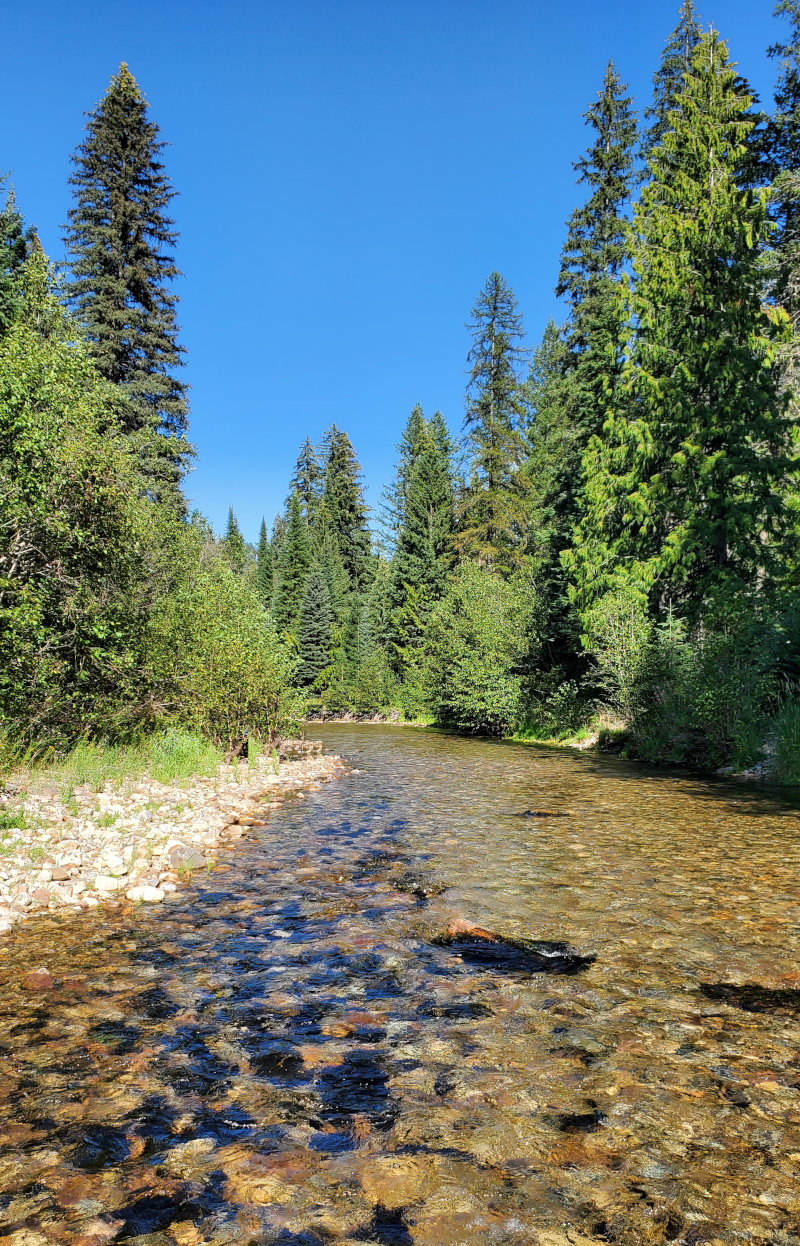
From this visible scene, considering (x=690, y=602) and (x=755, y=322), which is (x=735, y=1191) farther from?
A: (x=755, y=322)

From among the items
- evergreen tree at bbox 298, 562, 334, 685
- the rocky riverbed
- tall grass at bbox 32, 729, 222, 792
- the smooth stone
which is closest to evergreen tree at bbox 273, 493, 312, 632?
evergreen tree at bbox 298, 562, 334, 685

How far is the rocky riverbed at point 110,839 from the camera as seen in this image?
21.0 ft

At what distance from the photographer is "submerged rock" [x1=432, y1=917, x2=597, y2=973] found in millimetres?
5111

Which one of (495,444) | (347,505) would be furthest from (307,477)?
(495,444)

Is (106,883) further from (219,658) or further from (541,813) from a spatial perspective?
(219,658)

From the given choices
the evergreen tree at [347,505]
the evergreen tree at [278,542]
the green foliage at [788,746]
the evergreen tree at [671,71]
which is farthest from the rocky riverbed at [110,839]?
the evergreen tree at [278,542]

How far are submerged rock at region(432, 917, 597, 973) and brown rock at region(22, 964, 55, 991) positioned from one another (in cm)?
278

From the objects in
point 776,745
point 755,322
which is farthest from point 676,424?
point 776,745

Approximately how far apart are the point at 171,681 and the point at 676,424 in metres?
15.0

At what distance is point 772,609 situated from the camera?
15.6 meters

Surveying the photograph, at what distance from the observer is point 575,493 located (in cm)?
2470

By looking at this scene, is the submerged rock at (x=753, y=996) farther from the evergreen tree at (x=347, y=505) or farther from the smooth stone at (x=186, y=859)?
the evergreen tree at (x=347, y=505)

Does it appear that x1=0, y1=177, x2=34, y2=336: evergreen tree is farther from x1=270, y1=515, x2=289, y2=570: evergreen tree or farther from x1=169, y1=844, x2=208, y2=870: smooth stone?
x1=270, y1=515, x2=289, y2=570: evergreen tree

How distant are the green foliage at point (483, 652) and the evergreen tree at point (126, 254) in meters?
13.4
